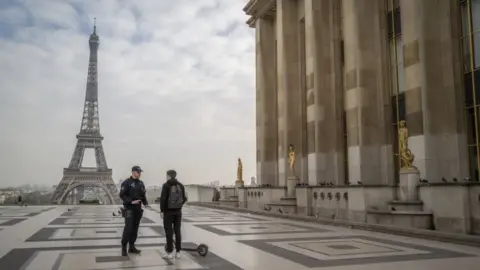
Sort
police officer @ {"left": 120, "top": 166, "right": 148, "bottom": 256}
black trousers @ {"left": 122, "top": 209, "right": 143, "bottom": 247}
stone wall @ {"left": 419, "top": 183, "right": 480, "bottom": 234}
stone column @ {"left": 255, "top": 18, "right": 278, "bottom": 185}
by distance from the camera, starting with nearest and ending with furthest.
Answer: black trousers @ {"left": 122, "top": 209, "right": 143, "bottom": 247}
police officer @ {"left": 120, "top": 166, "right": 148, "bottom": 256}
stone wall @ {"left": 419, "top": 183, "right": 480, "bottom": 234}
stone column @ {"left": 255, "top": 18, "right": 278, "bottom": 185}

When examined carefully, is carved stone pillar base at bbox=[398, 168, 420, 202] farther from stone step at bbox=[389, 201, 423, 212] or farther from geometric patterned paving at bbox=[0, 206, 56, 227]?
geometric patterned paving at bbox=[0, 206, 56, 227]

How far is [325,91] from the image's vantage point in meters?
32.0

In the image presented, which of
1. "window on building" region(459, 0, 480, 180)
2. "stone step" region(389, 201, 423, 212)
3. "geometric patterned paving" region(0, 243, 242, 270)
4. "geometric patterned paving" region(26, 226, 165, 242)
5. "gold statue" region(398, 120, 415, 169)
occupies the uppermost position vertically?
"window on building" region(459, 0, 480, 180)

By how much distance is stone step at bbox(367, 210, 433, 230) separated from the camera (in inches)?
738

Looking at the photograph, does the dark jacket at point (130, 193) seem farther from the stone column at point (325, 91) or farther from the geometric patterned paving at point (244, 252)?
the stone column at point (325, 91)

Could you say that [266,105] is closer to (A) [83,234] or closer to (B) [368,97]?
(B) [368,97]

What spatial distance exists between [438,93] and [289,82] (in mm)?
18255

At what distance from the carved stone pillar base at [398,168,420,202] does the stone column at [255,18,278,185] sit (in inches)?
936

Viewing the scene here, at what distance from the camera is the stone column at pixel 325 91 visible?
31.7m

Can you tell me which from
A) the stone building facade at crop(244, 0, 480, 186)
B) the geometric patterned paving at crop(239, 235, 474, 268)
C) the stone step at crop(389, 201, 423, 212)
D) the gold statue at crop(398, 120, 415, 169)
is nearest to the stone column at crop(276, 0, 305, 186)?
the stone building facade at crop(244, 0, 480, 186)

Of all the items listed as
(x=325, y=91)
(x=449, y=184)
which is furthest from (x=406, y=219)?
(x=325, y=91)

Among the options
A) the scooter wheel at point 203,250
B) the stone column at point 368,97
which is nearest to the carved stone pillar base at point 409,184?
the stone column at point 368,97

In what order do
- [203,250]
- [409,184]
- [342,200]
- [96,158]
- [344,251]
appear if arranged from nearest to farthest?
[203,250], [344,251], [409,184], [342,200], [96,158]

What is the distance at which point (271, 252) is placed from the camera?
12.0m
